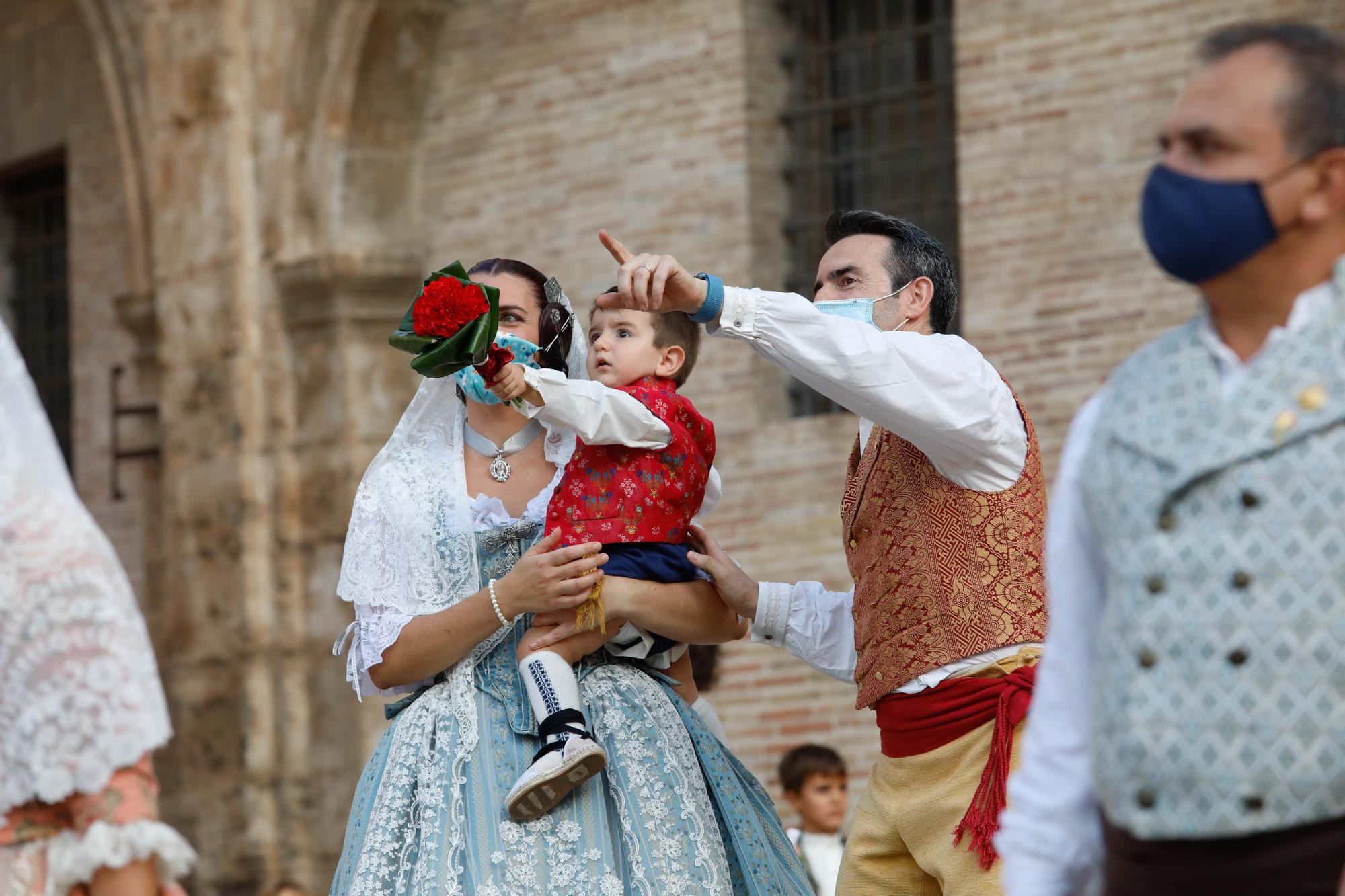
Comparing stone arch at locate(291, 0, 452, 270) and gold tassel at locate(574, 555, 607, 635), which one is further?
stone arch at locate(291, 0, 452, 270)

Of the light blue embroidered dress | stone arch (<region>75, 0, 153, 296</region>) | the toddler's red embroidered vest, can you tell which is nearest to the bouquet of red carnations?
the toddler's red embroidered vest

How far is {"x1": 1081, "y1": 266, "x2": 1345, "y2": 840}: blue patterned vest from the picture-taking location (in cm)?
218

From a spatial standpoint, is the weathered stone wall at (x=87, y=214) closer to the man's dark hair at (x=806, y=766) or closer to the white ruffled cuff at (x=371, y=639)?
the man's dark hair at (x=806, y=766)

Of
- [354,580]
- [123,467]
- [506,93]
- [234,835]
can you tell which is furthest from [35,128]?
[354,580]

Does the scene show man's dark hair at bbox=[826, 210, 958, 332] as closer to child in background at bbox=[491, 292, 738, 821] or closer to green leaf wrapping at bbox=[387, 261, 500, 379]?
child in background at bbox=[491, 292, 738, 821]

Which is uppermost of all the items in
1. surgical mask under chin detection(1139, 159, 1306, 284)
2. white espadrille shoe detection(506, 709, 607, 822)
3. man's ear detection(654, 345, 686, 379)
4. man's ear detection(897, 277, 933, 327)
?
man's ear detection(897, 277, 933, 327)

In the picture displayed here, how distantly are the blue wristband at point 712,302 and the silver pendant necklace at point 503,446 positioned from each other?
713mm

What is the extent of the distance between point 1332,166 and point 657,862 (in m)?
2.10

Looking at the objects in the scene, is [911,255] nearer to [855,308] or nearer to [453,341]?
[855,308]

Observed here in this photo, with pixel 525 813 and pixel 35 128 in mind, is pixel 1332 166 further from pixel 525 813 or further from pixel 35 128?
pixel 35 128

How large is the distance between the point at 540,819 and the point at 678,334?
40.8 inches

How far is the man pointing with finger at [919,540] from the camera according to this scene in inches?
136

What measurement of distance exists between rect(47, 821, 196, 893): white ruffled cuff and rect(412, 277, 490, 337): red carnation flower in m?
1.34

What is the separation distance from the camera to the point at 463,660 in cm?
407
